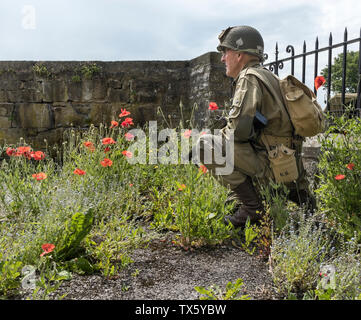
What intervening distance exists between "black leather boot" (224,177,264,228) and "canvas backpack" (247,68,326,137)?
596 mm

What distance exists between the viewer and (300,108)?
288 cm

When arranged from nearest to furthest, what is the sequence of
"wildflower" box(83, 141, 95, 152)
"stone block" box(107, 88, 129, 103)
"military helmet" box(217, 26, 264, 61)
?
"military helmet" box(217, 26, 264, 61) < "wildflower" box(83, 141, 95, 152) < "stone block" box(107, 88, 129, 103)

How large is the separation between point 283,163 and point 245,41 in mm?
1061

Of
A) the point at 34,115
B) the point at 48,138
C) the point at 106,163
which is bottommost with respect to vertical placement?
the point at 106,163

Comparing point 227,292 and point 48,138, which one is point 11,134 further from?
point 227,292

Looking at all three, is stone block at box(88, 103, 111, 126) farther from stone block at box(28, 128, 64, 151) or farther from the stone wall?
stone block at box(28, 128, 64, 151)

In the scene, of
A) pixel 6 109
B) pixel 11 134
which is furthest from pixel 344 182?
pixel 6 109

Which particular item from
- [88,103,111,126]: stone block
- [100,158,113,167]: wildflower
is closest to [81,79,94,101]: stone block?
[88,103,111,126]: stone block

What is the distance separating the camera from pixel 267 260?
8.59ft

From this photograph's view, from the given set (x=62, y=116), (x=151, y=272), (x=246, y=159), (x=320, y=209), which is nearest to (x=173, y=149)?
(x=246, y=159)

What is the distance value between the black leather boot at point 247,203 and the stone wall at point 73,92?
136 inches

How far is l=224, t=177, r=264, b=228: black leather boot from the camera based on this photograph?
3.10 m

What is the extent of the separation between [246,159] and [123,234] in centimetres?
113
